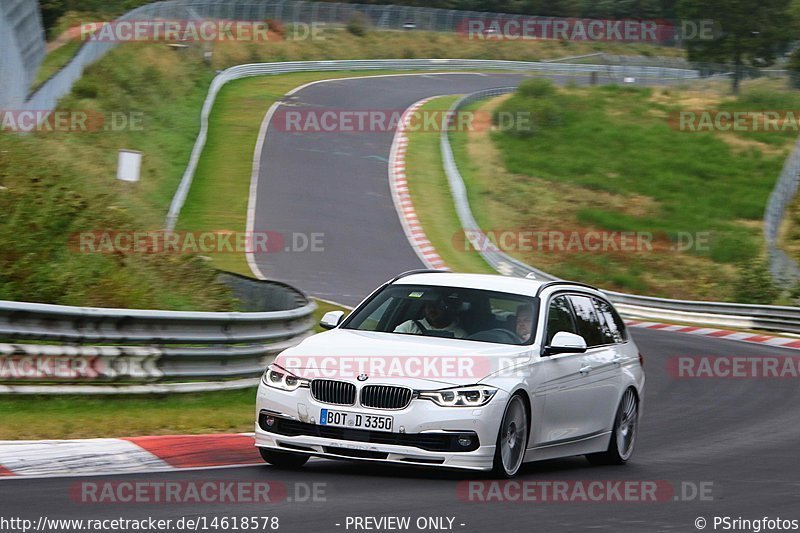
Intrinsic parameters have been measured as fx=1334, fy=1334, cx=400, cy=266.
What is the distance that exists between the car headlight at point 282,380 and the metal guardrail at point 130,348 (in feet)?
8.96

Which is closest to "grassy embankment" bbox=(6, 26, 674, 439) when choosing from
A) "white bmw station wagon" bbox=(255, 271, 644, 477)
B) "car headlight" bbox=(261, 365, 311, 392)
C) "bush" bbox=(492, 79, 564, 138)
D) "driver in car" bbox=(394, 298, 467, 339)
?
"car headlight" bbox=(261, 365, 311, 392)

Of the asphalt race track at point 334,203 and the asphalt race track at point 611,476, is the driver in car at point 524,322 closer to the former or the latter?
the asphalt race track at point 611,476

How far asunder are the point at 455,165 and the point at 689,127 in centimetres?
1749

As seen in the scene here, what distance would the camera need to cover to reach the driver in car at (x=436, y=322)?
404 inches

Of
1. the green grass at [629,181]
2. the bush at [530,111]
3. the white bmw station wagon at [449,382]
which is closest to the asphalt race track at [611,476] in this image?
the white bmw station wagon at [449,382]

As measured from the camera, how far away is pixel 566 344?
32.9ft

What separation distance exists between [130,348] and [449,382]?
409 centimetres

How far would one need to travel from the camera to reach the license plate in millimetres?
9086

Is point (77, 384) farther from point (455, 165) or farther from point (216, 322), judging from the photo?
point (455, 165)

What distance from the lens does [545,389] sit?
999cm

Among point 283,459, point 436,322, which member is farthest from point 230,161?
point 283,459

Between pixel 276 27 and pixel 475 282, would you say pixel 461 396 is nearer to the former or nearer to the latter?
pixel 475 282

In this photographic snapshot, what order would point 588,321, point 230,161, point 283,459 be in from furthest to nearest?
point 230,161 → point 588,321 → point 283,459

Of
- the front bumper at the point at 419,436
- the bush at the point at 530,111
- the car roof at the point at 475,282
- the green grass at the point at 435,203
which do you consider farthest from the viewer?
the bush at the point at 530,111
